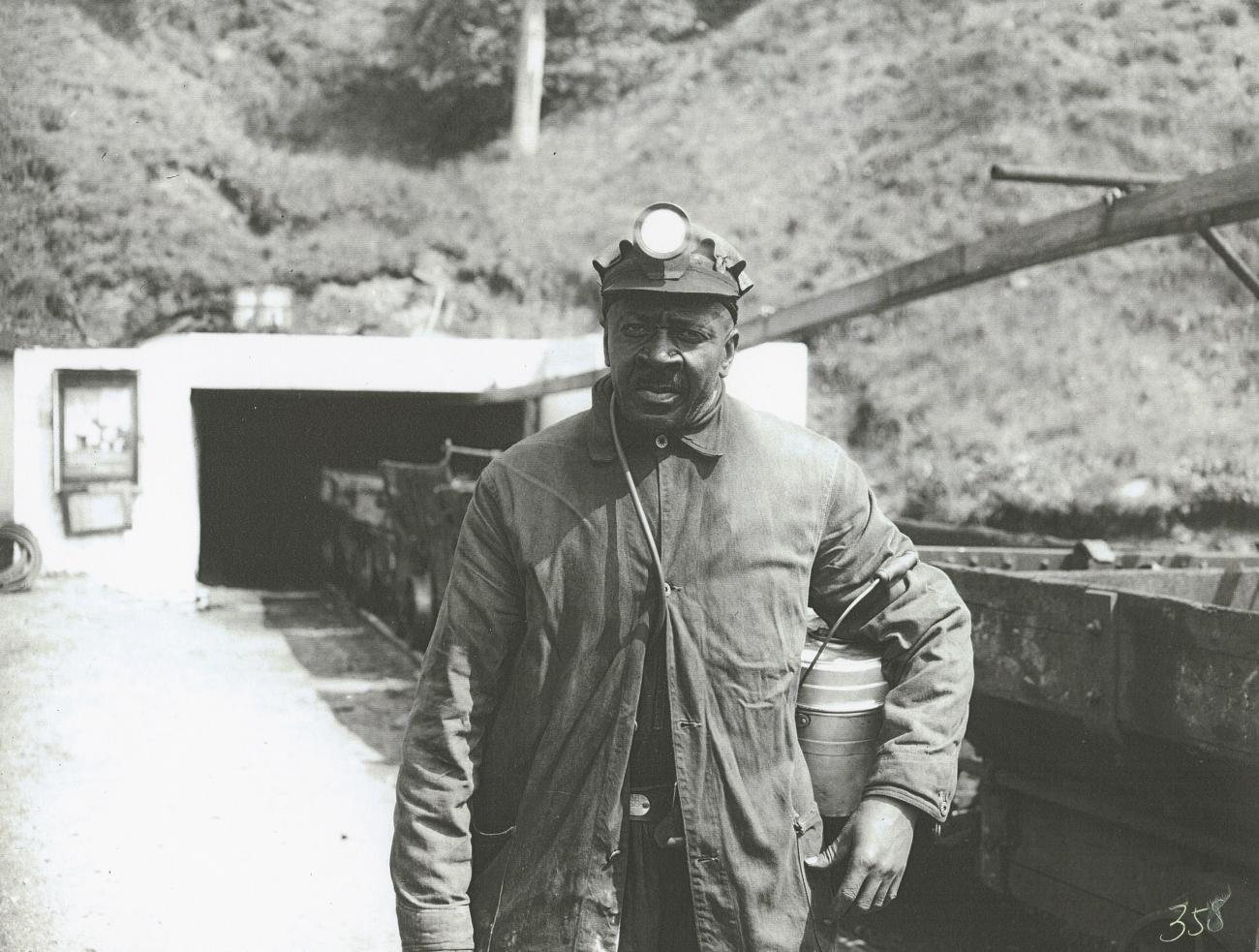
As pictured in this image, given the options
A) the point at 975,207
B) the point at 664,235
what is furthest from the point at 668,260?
the point at 975,207

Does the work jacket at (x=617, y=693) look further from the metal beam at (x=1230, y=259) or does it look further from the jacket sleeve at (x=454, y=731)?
the metal beam at (x=1230, y=259)

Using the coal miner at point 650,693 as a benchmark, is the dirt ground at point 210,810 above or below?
below

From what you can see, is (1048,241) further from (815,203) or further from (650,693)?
(815,203)

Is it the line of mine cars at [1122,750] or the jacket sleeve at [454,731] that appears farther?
the line of mine cars at [1122,750]

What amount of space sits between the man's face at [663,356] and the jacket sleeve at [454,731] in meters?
0.30

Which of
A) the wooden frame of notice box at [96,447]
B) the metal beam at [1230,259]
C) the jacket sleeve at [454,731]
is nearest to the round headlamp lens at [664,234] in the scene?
the jacket sleeve at [454,731]

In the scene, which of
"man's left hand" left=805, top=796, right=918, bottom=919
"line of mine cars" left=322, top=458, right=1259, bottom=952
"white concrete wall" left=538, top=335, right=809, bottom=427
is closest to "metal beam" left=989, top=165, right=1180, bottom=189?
"line of mine cars" left=322, top=458, right=1259, bottom=952

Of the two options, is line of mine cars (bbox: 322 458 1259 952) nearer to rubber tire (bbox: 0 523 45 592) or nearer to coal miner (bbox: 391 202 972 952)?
coal miner (bbox: 391 202 972 952)

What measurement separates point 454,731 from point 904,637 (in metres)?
0.80

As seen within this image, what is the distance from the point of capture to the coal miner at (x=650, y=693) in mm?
2152

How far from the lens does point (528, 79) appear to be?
88.9 feet

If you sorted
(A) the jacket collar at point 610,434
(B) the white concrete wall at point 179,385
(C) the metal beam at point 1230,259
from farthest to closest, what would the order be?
(B) the white concrete wall at point 179,385
(C) the metal beam at point 1230,259
(A) the jacket collar at point 610,434

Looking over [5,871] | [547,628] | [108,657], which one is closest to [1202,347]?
[108,657]

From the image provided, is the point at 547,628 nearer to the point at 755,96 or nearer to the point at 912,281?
the point at 912,281
